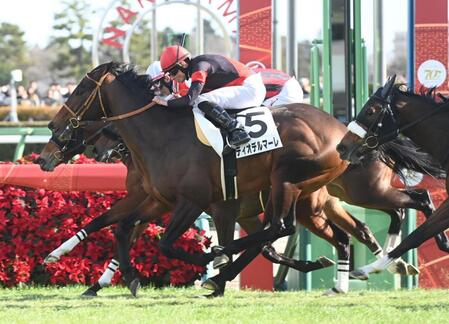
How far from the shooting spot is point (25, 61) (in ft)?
219

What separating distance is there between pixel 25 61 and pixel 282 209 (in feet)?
199

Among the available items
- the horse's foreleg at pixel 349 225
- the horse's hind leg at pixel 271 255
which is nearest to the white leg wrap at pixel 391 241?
the horse's foreleg at pixel 349 225

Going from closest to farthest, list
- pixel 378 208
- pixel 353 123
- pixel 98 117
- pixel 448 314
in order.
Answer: pixel 448 314 < pixel 353 123 < pixel 98 117 < pixel 378 208

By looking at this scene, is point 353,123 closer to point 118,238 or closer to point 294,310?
point 294,310

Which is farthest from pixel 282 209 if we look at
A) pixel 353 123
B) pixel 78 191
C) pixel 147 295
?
pixel 78 191

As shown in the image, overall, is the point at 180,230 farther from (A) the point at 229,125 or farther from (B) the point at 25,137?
(B) the point at 25,137

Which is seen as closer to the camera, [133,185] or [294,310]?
[294,310]

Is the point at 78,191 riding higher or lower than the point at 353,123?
lower

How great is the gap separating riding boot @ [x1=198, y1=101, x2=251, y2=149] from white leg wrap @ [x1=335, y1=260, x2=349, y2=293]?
1.42 m

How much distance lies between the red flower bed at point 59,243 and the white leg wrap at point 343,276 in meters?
1.27

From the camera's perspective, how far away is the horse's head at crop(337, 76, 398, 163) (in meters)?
7.32

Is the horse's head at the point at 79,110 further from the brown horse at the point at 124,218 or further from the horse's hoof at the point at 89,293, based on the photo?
the horse's hoof at the point at 89,293

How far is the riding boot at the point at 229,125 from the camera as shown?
750 centimetres

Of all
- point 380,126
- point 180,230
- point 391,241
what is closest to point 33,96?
point 391,241
